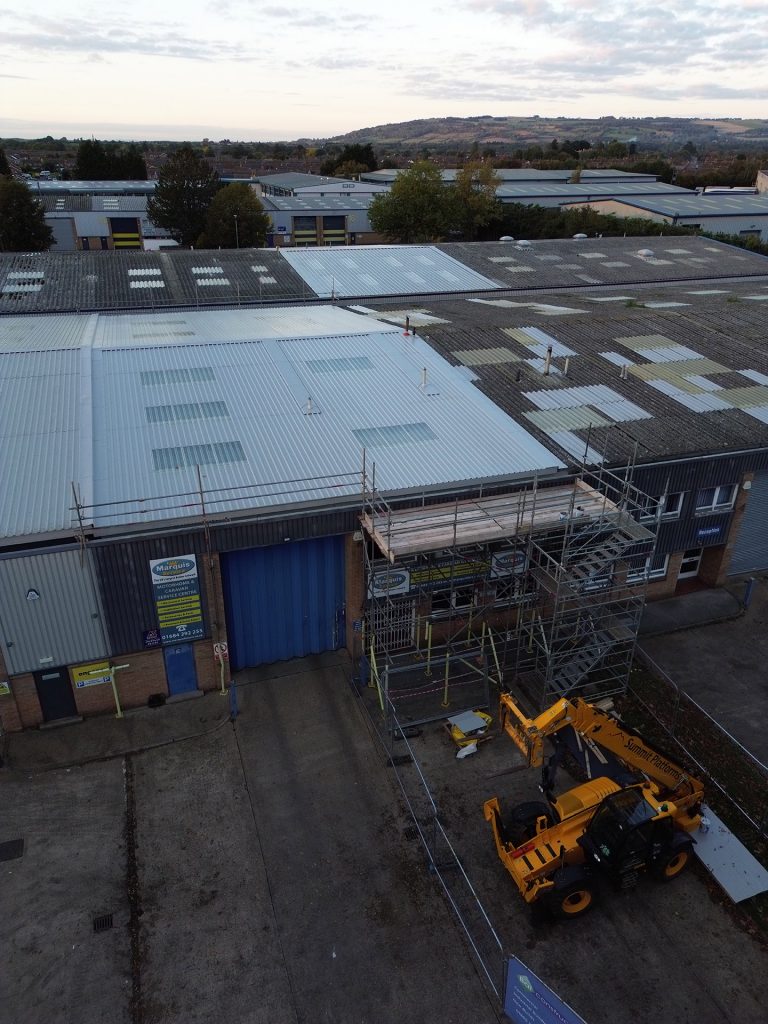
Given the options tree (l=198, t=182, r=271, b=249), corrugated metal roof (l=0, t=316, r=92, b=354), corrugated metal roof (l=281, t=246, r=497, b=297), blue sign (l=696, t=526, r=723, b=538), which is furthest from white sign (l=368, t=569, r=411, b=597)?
tree (l=198, t=182, r=271, b=249)

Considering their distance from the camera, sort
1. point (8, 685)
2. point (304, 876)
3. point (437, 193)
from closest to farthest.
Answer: point (304, 876), point (8, 685), point (437, 193)

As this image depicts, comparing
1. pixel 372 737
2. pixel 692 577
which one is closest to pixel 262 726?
pixel 372 737

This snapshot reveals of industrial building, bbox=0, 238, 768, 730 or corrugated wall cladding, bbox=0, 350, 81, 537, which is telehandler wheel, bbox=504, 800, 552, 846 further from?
corrugated wall cladding, bbox=0, 350, 81, 537

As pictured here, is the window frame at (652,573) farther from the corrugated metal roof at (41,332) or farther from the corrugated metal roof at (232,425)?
the corrugated metal roof at (41,332)

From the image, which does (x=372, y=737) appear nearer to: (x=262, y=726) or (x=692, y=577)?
(x=262, y=726)

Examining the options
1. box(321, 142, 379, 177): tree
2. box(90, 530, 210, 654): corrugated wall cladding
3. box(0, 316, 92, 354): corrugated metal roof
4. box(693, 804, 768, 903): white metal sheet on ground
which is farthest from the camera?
box(321, 142, 379, 177): tree

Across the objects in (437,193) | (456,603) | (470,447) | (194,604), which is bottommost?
(456,603)
